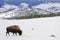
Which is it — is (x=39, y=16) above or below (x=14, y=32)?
above

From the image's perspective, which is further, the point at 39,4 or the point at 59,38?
the point at 39,4

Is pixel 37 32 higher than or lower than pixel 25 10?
lower

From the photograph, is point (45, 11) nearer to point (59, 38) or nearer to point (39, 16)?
point (39, 16)

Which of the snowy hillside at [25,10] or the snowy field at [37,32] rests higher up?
the snowy hillside at [25,10]

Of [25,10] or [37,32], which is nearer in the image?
[37,32]

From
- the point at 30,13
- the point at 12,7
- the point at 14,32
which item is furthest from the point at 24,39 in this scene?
the point at 30,13

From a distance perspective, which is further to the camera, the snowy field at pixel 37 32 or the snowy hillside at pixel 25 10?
the snowy hillside at pixel 25 10

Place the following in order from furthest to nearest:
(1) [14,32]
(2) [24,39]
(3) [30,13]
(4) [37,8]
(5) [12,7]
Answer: (3) [30,13] < (4) [37,8] < (5) [12,7] < (1) [14,32] < (2) [24,39]

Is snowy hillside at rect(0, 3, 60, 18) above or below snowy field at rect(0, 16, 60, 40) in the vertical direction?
above

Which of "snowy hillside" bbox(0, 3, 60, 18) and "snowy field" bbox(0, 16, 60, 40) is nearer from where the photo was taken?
"snowy field" bbox(0, 16, 60, 40)

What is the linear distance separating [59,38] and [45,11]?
828cm

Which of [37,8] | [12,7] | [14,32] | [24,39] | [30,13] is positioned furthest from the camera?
[30,13]

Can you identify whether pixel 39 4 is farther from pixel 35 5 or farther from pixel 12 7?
pixel 12 7

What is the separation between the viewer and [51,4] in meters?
16.4
